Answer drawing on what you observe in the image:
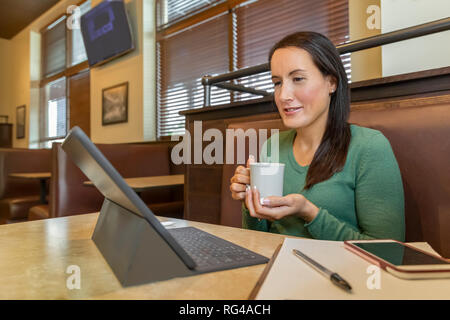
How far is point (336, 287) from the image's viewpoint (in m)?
0.38

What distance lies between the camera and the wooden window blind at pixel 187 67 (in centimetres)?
347

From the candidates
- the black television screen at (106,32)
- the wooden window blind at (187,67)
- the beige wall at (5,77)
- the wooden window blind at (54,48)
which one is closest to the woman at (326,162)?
the wooden window blind at (187,67)

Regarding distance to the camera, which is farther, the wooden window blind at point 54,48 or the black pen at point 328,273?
the wooden window blind at point 54,48

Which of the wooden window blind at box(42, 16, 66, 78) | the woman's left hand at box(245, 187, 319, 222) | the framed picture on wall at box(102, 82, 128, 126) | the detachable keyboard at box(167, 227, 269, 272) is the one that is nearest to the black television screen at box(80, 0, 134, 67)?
the framed picture on wall at box(102, 82, 128, 126)

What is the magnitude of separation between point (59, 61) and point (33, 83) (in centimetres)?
108

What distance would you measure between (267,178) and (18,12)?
729cm

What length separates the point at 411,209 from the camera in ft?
3.11

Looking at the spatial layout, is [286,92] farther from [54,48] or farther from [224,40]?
[54,48]

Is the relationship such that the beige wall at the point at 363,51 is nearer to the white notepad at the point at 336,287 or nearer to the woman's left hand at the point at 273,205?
the woman's left hand at the point at 273,205

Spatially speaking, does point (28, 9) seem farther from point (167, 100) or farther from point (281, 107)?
point (281, 107)

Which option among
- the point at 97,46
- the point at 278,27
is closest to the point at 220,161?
the point at 278,27

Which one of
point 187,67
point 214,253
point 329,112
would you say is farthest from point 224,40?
point 214,253

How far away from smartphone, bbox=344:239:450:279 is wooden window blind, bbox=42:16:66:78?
21.5 feet

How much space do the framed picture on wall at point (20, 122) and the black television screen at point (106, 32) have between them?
3.21 meters
